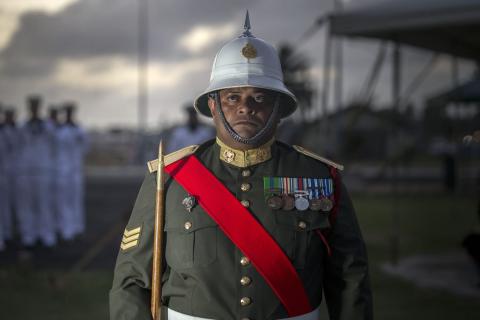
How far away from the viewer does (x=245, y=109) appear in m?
2.57

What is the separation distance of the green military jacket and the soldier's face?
0.13 meters

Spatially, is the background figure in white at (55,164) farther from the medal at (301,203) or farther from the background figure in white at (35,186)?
the medal at (301,203)

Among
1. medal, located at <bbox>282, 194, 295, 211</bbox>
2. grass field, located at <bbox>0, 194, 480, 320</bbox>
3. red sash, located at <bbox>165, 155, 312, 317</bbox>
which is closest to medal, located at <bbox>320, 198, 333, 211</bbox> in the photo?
medal, located at <bbox>282, 194, 295, 211</bbox>

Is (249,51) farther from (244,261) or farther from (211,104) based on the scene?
(244,261)

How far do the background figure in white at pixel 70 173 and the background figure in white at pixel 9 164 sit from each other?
2.20ft

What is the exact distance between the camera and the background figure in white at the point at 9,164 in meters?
10.9

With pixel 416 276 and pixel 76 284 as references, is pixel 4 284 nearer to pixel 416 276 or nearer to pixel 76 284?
pixel 76 284

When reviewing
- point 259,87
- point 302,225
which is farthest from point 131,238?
point 259,87

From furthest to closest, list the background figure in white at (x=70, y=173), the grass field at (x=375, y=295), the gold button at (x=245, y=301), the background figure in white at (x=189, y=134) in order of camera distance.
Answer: the background figure in white at (x=70, y=173) < the background figure in white at (x=189, y=134) < the grass field at (x=375, y=295) < the gold button at (x=245, y=301)

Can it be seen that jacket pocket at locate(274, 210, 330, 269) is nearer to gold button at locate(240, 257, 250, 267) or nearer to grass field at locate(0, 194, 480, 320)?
gold button at locate(240, 257, 250, 267)

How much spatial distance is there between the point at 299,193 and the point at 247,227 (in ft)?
0.82

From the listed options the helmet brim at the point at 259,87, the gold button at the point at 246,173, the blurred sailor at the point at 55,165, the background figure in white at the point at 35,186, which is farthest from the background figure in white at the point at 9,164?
the gold button at the point at 246,173

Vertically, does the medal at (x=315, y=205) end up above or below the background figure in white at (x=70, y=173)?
above

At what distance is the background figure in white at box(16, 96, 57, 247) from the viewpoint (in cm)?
1077
